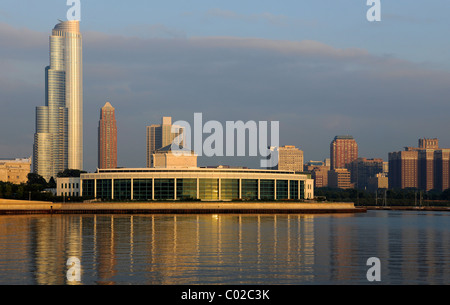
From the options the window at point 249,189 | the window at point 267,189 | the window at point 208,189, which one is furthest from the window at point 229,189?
the window at point 267,189

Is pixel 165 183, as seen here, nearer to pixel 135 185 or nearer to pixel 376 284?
pixel 135 185

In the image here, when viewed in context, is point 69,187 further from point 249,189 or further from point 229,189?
point 249,189

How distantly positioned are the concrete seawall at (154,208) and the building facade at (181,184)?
575 inches

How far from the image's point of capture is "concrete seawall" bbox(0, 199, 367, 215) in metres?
157

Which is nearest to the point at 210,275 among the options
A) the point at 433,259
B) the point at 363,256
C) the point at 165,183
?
the point at 363,256

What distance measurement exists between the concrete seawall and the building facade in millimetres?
14610

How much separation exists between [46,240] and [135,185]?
107m

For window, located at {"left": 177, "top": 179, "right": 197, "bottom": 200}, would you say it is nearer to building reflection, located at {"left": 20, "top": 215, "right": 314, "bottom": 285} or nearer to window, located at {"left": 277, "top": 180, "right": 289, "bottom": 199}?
window, located at {"left": 277, "top": 180, "right": 289, "bottom": 199}

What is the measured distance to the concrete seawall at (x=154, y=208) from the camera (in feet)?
514

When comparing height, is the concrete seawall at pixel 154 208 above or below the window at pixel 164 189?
below

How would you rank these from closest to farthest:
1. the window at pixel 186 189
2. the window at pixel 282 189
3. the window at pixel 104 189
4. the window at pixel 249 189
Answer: the window at pixel 186 189
the window at pixel 249 189
the window at pixel 104 189
the window at pixel 282 189

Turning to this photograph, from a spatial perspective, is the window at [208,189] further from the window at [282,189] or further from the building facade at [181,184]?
the window at [282,189]

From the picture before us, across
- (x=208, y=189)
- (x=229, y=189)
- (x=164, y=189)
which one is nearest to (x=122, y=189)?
(x=164, y=189)

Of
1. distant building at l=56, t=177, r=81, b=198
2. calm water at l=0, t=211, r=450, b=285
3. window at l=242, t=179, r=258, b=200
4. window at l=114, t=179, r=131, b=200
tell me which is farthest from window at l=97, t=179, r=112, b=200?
calm water at l=0, t=211, r=450, b=285
